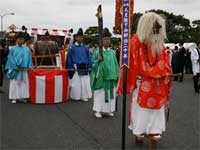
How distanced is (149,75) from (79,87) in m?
5.78

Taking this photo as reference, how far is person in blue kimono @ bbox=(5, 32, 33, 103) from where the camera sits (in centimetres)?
1079

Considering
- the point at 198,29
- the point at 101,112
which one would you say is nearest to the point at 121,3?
the point at 101,112

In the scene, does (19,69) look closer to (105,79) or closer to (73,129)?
(105,79)

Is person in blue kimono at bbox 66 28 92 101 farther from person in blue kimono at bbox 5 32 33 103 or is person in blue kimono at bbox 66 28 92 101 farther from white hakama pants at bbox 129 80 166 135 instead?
white hakama pants at bbox 129 80 166 135

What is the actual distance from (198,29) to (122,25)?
75.5 m

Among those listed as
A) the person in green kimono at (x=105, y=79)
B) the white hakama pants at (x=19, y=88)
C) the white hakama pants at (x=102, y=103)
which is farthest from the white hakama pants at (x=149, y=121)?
the white hakama pants at (x=19, y=88)

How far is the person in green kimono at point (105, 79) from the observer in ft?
28.4

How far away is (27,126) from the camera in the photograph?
7.72m

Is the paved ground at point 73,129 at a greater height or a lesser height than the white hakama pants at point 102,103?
lesser

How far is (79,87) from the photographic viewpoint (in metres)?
11.4

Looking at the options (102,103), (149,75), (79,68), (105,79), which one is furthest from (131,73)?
(79,68)

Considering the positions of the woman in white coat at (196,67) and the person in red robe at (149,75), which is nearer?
the person in red robe at (149,75)

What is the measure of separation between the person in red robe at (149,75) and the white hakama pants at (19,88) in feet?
17.8

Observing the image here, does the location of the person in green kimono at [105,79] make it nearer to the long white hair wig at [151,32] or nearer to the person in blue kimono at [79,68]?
the person in blue kimono at [79,68]
